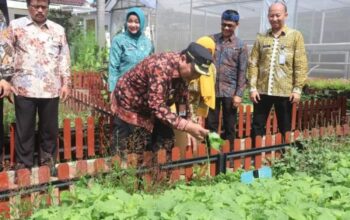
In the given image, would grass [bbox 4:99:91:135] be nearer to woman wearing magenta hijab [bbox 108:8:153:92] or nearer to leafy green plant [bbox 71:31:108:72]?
woman wearing magenta hijab [bbox 108:8:153:92]

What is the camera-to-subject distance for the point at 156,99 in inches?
117

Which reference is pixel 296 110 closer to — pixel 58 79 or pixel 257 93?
pixel 257 93

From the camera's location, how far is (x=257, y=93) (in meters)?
4.39

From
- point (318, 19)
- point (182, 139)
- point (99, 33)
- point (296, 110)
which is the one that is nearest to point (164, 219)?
point (182, 139)

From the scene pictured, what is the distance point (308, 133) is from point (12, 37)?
2.75 meters

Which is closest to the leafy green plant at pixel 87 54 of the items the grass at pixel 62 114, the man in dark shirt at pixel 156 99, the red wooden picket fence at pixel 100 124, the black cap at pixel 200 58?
the grass at pixel 62 114

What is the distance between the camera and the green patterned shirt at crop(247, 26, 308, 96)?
4.23m

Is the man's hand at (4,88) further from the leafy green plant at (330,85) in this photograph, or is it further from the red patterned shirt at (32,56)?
the leafy green plant at (330,85)

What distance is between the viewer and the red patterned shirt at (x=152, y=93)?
2991 mm

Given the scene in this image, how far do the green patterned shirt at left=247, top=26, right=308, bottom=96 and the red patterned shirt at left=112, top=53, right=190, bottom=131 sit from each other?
1.17 m

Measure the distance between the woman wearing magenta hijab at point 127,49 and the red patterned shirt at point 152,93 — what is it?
102cm

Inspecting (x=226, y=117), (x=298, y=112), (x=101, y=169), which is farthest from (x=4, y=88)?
(x=298, y=112)

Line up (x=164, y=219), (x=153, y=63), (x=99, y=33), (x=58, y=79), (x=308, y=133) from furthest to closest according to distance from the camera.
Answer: (x=99, y=33) < (x=308, y=133) < (x=58, y=79) < (x=153, y=63) < (x=164, y=219)

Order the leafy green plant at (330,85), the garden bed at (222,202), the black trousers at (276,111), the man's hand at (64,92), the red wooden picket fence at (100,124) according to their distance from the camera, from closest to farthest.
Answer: the garden bed at (222,202) < the man's hand at (64,92) < the black trousers at (276,111) < the red wooden picket fence at (100,124) < the leafy green plant at (330,85)
